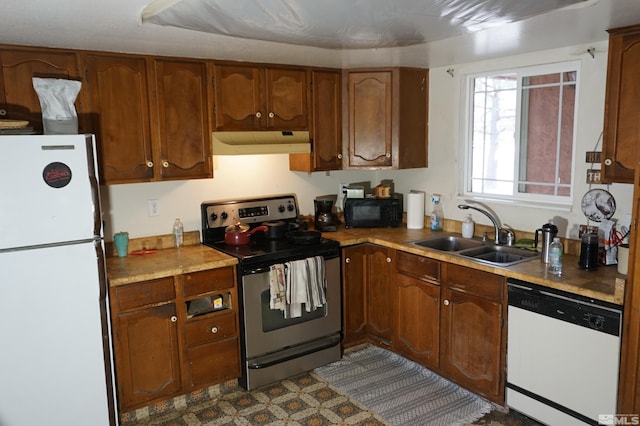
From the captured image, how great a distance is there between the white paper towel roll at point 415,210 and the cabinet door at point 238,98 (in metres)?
1.35

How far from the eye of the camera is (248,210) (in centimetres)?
385

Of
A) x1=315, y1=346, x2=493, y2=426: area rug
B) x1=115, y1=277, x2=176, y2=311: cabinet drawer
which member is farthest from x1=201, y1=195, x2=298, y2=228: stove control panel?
x1=315, y1=346, x2=493, y2=426: area rug

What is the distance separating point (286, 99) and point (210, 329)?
1.67 metres

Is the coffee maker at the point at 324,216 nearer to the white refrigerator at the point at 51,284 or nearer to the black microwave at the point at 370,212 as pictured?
the black microwave at the point at 370,212

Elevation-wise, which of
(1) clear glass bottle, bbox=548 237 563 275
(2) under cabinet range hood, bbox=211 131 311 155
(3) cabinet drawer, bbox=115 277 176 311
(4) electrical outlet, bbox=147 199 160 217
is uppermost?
(2) under cabinet range hood, bbox=211 131 311 155

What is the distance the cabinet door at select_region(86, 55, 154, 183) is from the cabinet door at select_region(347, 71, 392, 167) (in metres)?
1.55

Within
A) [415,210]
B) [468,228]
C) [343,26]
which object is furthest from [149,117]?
[468,228]

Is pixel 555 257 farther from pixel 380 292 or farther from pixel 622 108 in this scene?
pixel 380 292

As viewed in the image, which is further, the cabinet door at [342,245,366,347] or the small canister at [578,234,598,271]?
the cabinet door at [342,245,366,347]

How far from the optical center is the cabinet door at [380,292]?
12.1ft

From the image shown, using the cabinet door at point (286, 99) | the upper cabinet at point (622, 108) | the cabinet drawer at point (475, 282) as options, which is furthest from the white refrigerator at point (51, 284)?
the upper cabinet at point (622, 108)

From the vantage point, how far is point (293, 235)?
3607mm

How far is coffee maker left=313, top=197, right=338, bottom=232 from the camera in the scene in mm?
4040

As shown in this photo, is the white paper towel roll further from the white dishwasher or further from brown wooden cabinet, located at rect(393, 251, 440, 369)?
the white dishwasher
